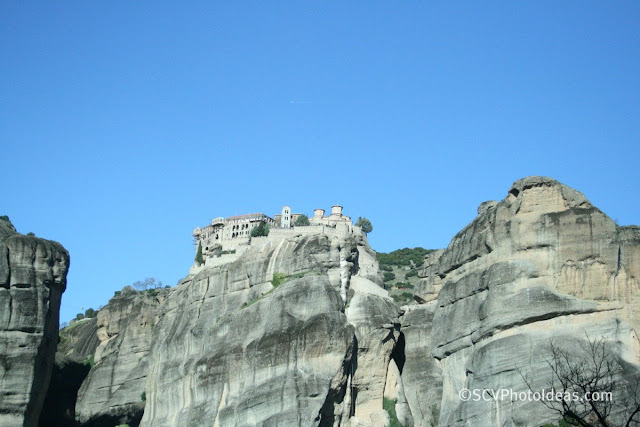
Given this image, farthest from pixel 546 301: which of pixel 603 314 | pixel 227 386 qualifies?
pixel 227 386

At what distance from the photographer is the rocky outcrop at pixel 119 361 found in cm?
9031

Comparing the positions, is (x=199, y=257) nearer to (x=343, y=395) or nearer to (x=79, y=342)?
(x=79, y=342)

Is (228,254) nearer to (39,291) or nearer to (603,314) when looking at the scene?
(39,291)

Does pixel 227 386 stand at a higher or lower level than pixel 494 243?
lower

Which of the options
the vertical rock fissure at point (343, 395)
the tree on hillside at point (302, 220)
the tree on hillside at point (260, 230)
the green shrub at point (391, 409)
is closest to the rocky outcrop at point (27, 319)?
the vertical rock fissure at point (343, 395)

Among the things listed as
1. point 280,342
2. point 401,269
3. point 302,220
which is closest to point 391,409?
point 280,342

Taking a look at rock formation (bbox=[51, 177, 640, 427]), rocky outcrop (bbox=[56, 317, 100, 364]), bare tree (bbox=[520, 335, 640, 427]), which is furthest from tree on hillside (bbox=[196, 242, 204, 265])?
bare tree (bbox=[520, 335, 640, 427])

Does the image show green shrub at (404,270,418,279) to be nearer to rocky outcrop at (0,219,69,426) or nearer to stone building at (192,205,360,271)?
stone building at (192,205,360,271)

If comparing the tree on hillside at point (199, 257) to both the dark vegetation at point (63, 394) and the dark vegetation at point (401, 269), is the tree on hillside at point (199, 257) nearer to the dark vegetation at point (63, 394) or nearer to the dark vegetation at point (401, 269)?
the dark vegetation at point (63, 394)

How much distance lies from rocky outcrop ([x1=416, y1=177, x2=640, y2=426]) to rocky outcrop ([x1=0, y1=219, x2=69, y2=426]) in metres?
25.9

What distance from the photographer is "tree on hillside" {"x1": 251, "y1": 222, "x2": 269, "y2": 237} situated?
96.9 m

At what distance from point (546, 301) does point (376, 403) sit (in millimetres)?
17301

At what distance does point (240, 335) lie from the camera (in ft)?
258

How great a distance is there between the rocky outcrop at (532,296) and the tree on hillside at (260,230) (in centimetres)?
3070
